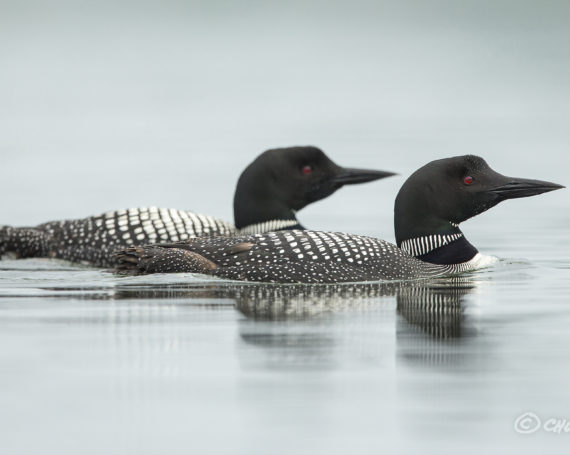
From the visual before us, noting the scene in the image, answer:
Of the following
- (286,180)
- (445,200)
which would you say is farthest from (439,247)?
(286,180)

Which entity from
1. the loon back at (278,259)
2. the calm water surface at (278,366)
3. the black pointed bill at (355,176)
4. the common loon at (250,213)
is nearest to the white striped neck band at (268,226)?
the common loon at (250,213)

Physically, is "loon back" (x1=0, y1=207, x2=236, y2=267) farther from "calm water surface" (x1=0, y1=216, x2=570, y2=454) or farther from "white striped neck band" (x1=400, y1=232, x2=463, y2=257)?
"white striped neck band" (x1=400, y1=232, x2=463, y2=257)

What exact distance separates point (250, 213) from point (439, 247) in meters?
1.63

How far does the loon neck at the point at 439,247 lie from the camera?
7535 mm

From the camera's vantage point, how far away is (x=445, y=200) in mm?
7531

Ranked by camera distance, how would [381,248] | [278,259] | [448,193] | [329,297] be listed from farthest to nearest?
1. [448,193]
2. [381,248]
3. [278,259]
4. [329,297]

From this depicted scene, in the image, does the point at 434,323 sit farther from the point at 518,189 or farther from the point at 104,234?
the point at 104,234

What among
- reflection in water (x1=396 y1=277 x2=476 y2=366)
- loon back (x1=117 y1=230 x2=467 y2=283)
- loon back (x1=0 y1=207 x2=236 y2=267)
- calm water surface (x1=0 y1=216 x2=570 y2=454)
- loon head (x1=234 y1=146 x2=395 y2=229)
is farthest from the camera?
loon head (x1=234 y1=146 x2=395 y2=229)

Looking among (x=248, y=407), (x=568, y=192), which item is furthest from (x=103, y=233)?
(x=568, y=192)

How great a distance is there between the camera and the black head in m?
7.50

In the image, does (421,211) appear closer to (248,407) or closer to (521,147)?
(248,407)

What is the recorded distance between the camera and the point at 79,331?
5.65 meters

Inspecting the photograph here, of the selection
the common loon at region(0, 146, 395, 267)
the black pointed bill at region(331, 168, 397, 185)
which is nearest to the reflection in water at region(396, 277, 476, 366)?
the black pointed bill at region(331, 168, 397, 185)

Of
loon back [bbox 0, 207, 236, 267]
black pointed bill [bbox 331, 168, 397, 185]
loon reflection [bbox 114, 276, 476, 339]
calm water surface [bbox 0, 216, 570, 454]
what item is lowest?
calm water surface [bbox 0, 216, 570, 454]
